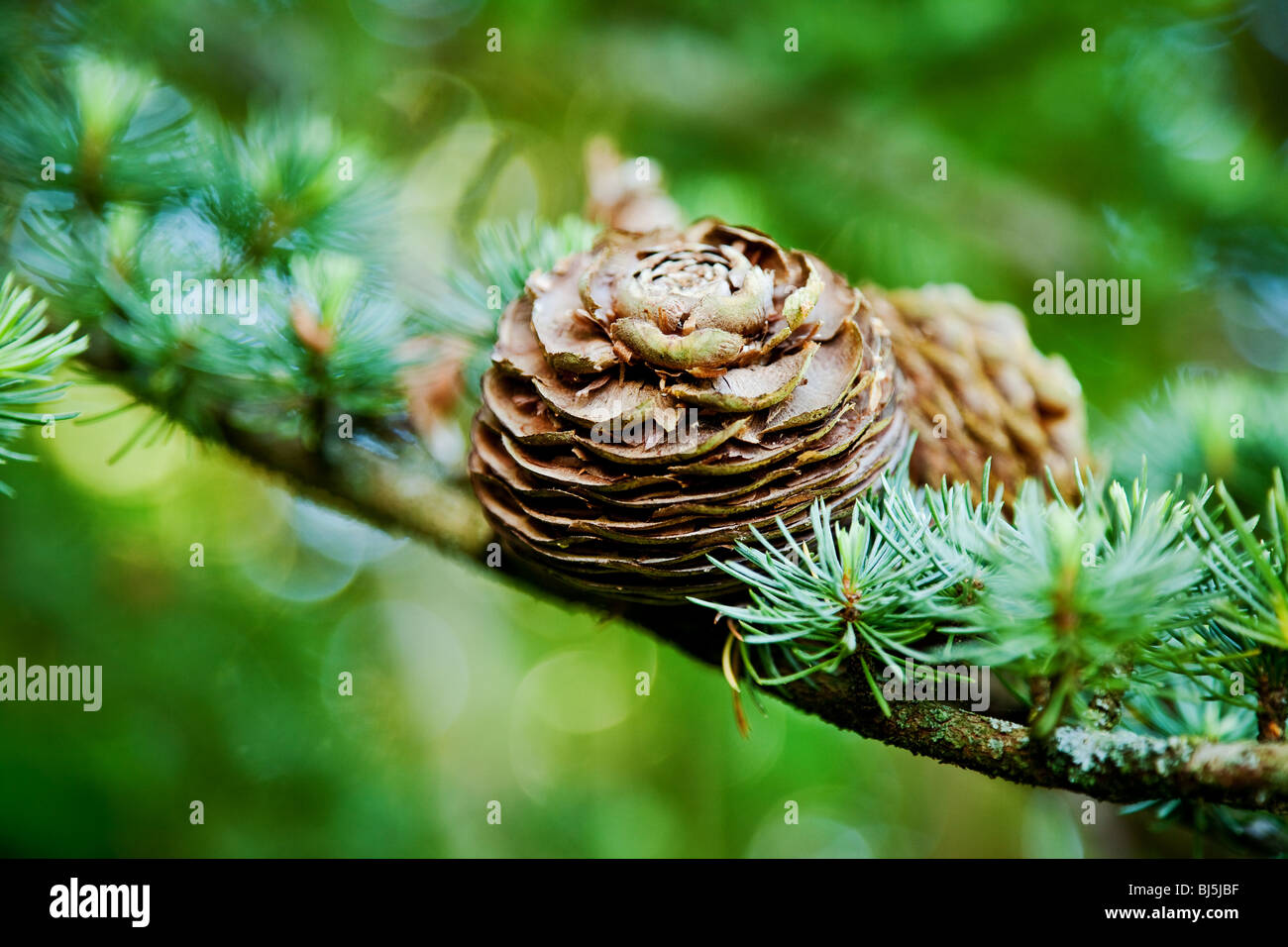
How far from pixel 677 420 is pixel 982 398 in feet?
0.95

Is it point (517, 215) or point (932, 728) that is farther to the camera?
point (517, 215)

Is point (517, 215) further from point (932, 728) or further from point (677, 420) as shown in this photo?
point (932, 728)

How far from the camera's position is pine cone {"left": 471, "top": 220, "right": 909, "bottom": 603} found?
18.3 inches

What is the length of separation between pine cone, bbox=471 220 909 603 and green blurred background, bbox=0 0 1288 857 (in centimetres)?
34

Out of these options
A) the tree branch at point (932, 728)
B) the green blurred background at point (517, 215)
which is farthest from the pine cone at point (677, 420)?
the green blurred background at point (517, 215)

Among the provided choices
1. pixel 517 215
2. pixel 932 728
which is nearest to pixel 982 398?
pixel 932 728

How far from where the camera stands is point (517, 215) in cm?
94

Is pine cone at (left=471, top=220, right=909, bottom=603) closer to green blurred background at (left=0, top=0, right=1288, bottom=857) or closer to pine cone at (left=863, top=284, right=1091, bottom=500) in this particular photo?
pine cone at (left=863, top=284, right=1091, bottom=500)

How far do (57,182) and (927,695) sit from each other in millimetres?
903

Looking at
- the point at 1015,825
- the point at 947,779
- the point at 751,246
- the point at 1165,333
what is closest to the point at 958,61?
the point at 1165,333

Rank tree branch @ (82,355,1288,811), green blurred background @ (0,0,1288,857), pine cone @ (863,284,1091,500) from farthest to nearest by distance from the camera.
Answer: green blurred background @ (0,0,1288,857) → pine cone @ (863,284,1091,500) → tree branch @ (82,355,1288,811)

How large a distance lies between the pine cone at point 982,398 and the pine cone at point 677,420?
0.09 metres

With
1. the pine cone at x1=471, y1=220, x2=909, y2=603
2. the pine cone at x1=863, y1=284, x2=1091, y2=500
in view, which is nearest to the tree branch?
the pine cone at x1=471, y1=220, x2=909, y2=603
